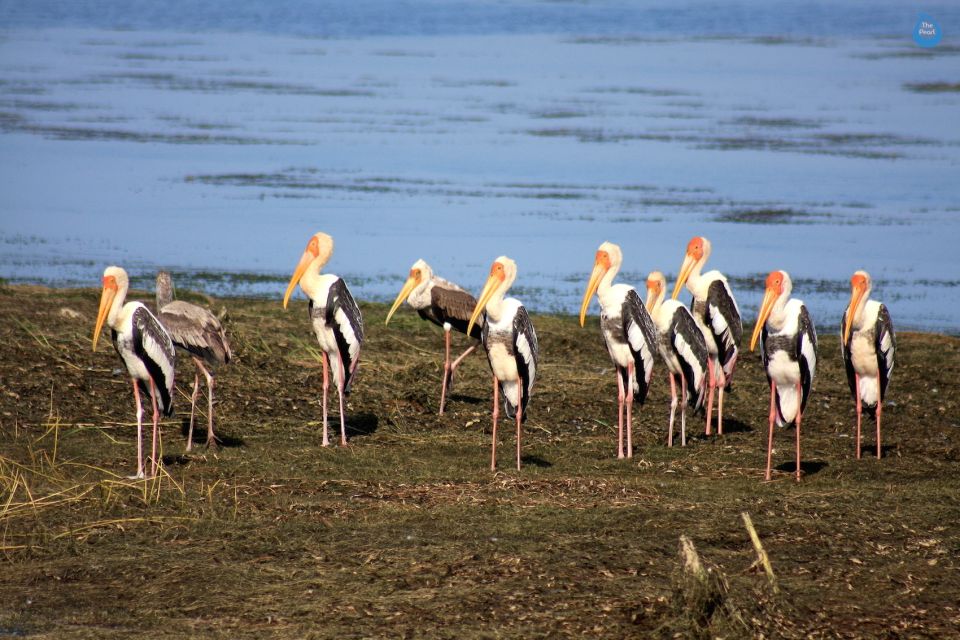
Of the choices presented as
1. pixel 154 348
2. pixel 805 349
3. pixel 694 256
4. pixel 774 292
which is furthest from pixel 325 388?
pixel 805 349

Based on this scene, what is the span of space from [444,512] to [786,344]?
8.50 feet

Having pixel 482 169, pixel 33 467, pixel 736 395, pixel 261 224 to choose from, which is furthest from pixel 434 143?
pixel 33 467

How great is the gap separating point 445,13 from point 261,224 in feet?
147

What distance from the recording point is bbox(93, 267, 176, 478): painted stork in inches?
306

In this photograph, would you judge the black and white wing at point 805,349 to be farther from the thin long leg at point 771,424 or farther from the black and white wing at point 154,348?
the black and white wing at point 154,348

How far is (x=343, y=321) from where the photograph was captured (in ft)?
29.4

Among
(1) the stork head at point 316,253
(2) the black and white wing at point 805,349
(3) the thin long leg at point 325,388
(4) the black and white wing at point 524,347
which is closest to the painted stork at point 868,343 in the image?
(2) the black and white wing at point 805,349

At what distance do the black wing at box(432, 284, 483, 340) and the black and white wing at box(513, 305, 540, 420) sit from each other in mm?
2214

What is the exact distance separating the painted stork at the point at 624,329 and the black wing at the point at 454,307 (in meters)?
1.96

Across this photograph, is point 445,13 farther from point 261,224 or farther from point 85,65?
point 261,224

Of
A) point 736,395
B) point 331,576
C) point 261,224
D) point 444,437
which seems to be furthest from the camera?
point 261,224

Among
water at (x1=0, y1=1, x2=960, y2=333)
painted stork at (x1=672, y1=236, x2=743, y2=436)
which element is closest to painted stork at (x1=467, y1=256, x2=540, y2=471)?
painted stork at (x1=672, y1=236, x2=743, y2=436)

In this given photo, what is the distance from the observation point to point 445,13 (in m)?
60.8

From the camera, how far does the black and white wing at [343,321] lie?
8.96m
